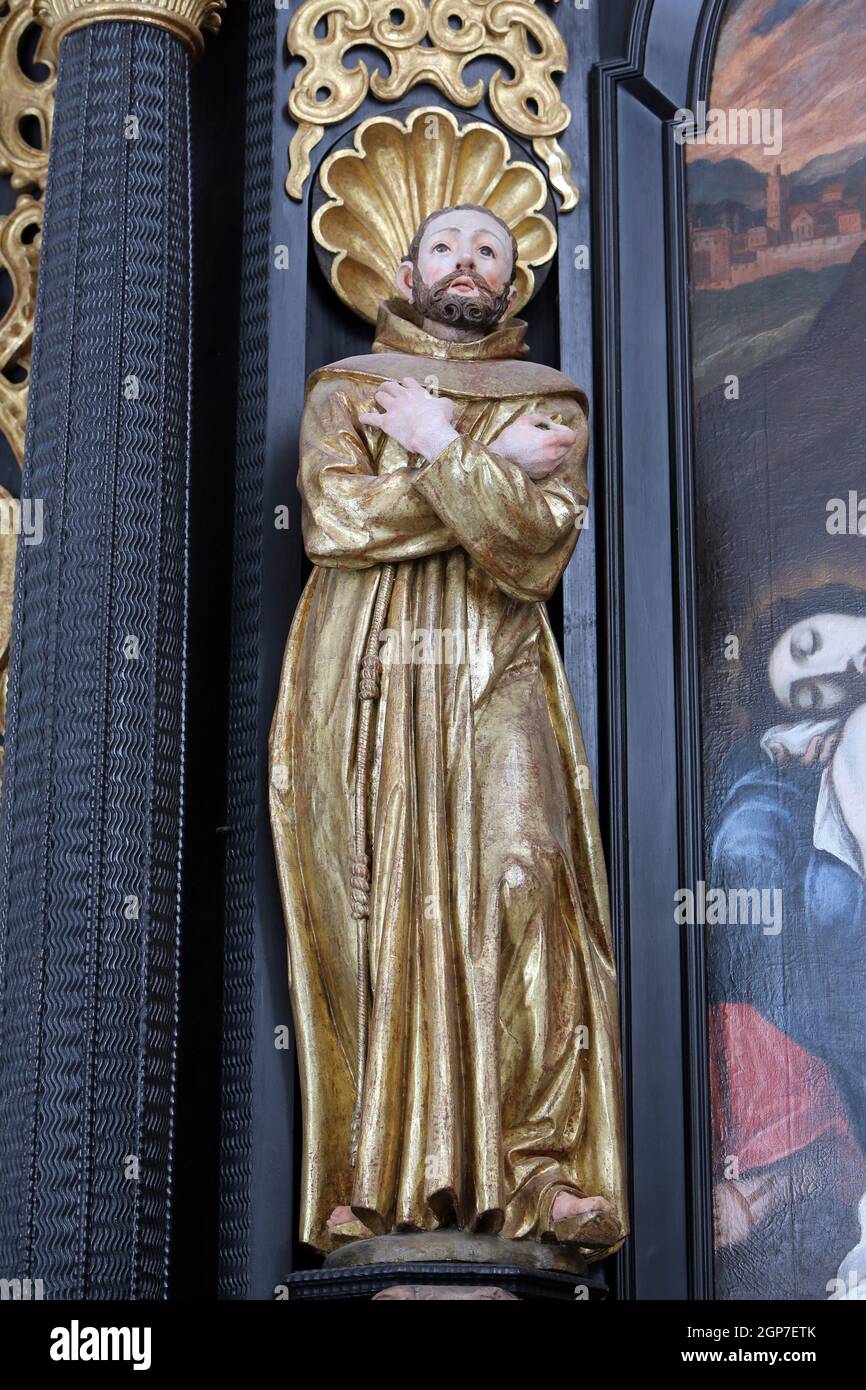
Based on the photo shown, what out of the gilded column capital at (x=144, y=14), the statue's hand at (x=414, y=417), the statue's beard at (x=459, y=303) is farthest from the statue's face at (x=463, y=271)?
the gilded column capital at (x=144, y=14)

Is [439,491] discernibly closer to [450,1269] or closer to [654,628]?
[654,628]

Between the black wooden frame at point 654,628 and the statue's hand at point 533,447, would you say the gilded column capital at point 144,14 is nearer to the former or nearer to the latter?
the black wooden frame at point 654,628

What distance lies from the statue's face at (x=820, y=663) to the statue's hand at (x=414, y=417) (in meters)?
1.02

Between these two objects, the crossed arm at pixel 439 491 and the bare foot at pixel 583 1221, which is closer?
the bare foot at pixel 583 1221

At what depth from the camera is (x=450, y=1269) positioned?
483 centimetres

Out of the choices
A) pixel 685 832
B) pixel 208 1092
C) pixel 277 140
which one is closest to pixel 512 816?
pixel 685 832

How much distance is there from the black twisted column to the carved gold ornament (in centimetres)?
36

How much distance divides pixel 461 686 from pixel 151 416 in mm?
920

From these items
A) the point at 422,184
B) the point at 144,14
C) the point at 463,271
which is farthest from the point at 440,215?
the point at 144,14

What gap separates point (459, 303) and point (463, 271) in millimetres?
74

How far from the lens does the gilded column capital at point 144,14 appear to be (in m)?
5.87

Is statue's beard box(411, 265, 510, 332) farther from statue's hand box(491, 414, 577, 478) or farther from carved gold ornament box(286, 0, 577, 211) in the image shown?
carved gold ornament box(286, 0, 577, 211)

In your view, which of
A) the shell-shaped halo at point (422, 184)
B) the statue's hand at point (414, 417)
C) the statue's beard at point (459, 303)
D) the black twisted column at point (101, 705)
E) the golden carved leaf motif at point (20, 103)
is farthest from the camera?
the golden carved leaf motif at point (20, 103)

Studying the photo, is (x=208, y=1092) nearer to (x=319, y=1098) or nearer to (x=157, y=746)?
(x=319, y=1098)
